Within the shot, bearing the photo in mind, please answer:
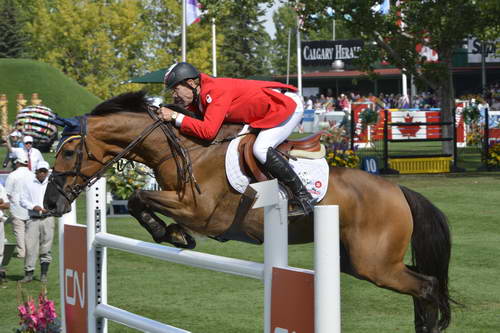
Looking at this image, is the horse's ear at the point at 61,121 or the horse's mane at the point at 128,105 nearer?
the horse's ear at the point at 61,121

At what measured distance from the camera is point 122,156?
20.3ft

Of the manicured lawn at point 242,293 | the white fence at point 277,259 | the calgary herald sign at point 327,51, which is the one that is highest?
the calgary herald sign at point 327,51

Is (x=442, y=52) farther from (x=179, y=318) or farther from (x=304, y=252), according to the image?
(x=179, y=318)

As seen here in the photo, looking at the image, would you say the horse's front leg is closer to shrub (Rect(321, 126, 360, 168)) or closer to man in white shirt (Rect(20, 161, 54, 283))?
man in white shirt (Rect(20, 161, 54, 283))

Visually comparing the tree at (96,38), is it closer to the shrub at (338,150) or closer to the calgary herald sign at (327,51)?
the calgary herald sign at (327,51)

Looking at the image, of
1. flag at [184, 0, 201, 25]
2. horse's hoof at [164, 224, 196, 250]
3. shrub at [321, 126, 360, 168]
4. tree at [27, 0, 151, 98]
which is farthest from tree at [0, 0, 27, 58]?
horse's hoof at [164, 224, 196, 250]

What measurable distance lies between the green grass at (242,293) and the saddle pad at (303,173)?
1.44 metres

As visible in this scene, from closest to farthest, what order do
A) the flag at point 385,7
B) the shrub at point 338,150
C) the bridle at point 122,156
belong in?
the bridle at point 122,156, the shrub at point 338,150, the flag at point 385,7

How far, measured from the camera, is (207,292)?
9.42 meters

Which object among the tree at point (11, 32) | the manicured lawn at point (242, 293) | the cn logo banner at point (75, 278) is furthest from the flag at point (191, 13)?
the tree at point (11, 32)

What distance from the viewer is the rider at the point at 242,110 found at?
19.9 feet

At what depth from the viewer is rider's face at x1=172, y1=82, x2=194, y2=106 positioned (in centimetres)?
622

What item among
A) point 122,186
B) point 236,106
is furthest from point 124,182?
point 236,106

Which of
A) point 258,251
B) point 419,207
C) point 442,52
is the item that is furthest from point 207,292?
point 442,52
